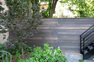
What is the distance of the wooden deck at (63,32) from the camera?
4.88 meters

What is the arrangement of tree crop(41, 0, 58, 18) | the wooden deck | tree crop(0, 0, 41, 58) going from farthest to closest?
tree crop(41, 0, 58, 18) → the wooden deck → tree crop(0, 0, 41, 58)

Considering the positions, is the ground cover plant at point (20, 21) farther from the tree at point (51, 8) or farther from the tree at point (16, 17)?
the tree at point (51, 8)

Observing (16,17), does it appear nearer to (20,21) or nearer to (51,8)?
(20,21)

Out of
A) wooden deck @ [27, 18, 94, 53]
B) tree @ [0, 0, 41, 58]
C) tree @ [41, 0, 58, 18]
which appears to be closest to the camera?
tree @ [0, 0, 41, 58]

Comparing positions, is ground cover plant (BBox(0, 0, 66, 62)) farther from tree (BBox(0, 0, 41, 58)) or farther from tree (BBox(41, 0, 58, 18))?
tree (BBox(41, 0, 58, 18))

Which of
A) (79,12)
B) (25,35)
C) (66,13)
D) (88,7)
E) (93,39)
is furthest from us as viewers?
(66,13)

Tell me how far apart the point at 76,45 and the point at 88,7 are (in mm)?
4217

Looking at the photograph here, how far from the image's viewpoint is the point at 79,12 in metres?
8.58

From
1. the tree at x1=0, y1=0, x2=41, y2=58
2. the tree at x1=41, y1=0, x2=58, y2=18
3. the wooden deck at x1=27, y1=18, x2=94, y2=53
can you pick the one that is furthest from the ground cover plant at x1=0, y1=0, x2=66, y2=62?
the tree at x1=41, y1=0, x2=58, y2=18

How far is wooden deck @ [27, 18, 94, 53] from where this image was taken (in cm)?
488

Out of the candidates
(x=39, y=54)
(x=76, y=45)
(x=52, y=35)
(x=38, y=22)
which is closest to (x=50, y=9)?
(x=52, y=35)

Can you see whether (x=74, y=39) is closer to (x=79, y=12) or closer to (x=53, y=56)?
(x=53, y=56)

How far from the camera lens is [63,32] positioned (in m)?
4.96

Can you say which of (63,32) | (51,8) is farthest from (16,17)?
(51,8)
